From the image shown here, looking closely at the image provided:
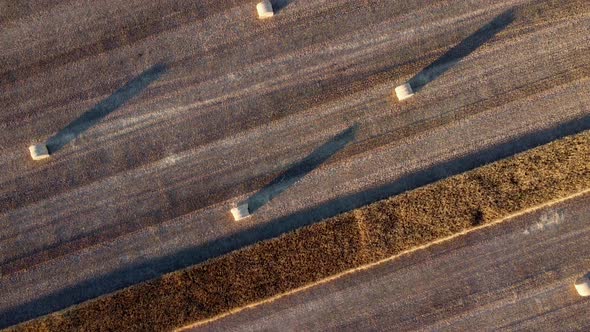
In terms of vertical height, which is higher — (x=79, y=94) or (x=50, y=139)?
(x=79, y=94)

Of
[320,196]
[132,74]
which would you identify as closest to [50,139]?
[132,74]

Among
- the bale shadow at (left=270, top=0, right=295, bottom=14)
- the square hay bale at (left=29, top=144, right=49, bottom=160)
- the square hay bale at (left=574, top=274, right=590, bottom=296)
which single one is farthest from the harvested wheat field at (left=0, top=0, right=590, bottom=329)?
the square hay bale at (left=574, top=274, right=590, bottom=296)

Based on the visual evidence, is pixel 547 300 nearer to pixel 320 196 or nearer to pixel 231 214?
pixel 320 196

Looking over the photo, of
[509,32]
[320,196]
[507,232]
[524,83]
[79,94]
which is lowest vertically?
[507,232]

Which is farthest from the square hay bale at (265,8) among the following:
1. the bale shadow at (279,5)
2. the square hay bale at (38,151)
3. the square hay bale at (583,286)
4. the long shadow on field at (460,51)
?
the square hay bale at (583,286)

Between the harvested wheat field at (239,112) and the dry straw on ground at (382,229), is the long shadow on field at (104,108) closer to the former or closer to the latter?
the harvested wheat field at (239,112)

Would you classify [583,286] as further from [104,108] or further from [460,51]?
[104,108]
